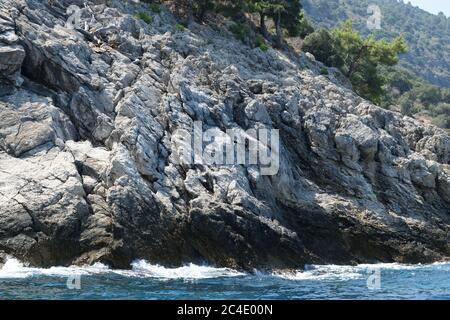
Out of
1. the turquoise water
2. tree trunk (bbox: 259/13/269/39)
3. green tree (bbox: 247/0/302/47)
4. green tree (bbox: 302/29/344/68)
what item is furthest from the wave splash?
green tree (bbox: 302/29/344/68)

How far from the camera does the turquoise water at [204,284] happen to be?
64.8 ft

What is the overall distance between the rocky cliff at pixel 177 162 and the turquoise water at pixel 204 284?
1.03 meters

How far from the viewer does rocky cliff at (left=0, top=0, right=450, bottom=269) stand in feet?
82.4

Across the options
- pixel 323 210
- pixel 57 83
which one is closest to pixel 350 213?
pixel 323 210

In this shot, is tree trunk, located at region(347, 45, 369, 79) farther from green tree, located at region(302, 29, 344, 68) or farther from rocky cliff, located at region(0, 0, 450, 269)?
rocky cliff, located at region(0, 0, 450, 269)

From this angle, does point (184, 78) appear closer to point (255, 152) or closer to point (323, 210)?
point (255, 152)

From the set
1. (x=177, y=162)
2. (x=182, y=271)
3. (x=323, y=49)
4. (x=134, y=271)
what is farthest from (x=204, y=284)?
(x=323, y=49)

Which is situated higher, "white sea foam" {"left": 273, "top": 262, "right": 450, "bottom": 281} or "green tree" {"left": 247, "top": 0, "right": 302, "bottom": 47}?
"green tree" {"left": 247, "top": 0, "right": 302, "bottom": 47}

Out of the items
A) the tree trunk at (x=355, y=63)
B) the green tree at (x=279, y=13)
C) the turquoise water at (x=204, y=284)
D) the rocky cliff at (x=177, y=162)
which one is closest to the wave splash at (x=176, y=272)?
the turquoise water at (x=204, y=284)

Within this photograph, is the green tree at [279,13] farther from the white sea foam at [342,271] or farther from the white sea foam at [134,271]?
the white sea foam at [134,271]

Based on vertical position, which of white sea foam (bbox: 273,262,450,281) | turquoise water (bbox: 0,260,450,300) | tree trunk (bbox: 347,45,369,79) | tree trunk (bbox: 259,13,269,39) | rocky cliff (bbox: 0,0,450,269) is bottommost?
white sea foam (bbox: 273,262,450,281)

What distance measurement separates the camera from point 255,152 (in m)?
31.8

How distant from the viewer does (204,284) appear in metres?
22.4

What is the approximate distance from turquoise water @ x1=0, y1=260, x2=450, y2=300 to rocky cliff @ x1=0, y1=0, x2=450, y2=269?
1.03m
